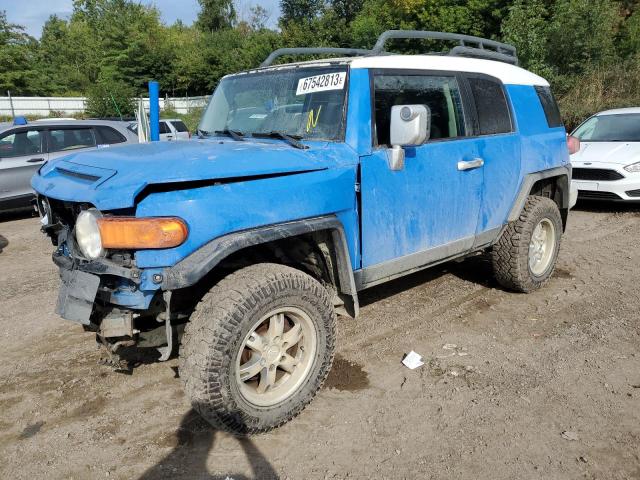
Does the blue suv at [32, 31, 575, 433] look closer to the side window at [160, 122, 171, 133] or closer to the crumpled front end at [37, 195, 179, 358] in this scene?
the crumpled front end at [37, 195, 179, 358]

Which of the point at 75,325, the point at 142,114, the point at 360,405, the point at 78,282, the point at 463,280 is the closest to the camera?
the point at 78,282

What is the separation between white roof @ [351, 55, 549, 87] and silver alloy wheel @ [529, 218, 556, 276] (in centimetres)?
137

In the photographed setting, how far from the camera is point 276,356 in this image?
9.81 ft

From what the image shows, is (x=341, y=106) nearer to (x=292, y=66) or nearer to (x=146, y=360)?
(x=292, y=66)

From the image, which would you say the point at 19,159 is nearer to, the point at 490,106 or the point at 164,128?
the point at 164,128

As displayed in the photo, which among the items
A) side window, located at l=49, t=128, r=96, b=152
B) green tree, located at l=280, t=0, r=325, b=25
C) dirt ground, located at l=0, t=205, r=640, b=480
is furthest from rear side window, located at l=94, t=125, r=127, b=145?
green tree, located at l=280, t=0, r=325, b=25

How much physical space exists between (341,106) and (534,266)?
2.82 meters

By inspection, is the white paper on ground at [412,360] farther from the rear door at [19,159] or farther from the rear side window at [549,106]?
the rear door at [19,159]

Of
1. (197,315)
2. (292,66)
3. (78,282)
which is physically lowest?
(197,315)

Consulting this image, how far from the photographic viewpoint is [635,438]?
2.84 metres

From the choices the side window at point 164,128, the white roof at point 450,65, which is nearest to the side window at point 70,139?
the side window at point 164,128

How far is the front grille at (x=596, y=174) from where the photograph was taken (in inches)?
334

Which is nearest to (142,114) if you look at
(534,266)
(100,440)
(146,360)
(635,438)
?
(146,360)

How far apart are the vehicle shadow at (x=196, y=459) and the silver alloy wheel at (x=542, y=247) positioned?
3.31 m
